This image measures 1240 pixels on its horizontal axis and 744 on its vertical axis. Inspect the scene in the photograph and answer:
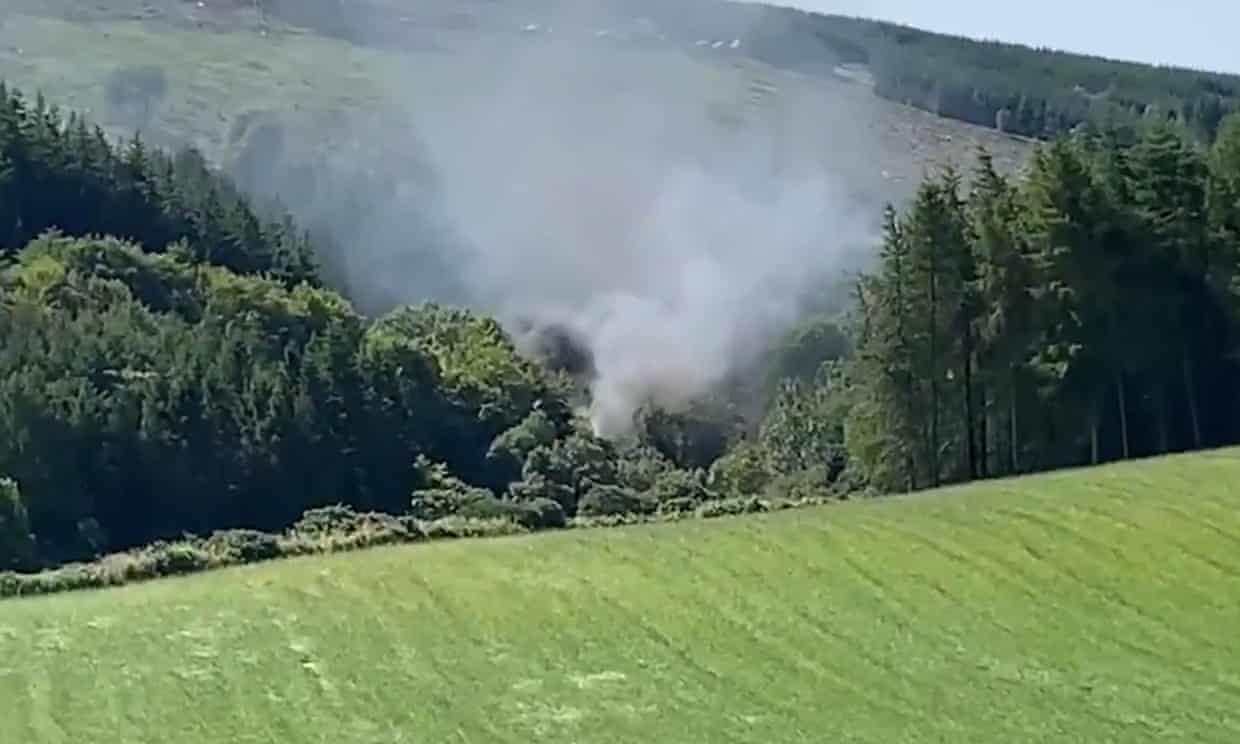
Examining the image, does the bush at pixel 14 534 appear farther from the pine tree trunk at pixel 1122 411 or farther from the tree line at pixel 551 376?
the pine tree trunk at pixel 1122 411

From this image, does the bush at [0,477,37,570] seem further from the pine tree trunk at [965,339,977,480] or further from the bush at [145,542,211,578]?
the pine tree trunk at [965,339,977,480]

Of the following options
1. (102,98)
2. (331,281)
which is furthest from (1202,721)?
(102,98)

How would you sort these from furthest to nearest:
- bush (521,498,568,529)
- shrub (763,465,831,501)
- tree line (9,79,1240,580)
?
shrub (763,465,831,501)
tree line (9,79,1240,580)
bush (521,498,568,529)

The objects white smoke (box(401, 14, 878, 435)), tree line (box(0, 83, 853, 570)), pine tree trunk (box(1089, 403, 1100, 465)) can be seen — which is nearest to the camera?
pine tree trunk (box(1089, 403, 1100, 465))

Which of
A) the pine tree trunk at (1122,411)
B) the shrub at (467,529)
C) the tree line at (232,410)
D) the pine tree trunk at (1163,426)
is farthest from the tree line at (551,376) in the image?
the shrub at (467,529)

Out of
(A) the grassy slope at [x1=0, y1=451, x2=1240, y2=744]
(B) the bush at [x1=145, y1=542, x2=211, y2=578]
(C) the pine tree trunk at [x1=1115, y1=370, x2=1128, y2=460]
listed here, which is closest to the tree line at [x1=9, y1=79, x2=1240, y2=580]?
(C) the pine tree trunk at [x1=1115, y1=370, x2=1128, y2=460]

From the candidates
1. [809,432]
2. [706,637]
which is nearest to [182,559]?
[706,637]
